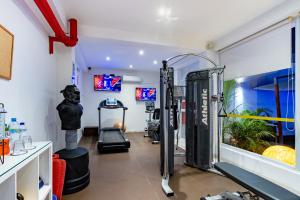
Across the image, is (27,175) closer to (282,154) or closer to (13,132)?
(13,132)

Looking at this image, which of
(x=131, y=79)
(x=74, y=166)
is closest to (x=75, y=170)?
(x=74, y=166)

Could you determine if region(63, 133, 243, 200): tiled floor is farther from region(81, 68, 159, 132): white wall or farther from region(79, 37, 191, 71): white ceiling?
region(81, 68, 159, 132): white wall

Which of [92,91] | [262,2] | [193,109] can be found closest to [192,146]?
[193,109]

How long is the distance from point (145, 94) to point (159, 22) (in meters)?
5.02

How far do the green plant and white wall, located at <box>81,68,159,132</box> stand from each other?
4.79 m

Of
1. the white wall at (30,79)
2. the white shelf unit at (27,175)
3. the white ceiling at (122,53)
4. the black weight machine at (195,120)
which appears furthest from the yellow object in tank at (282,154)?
the white wall at (30,79)

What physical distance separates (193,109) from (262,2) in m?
2.18

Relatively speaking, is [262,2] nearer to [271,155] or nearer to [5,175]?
[271,155]

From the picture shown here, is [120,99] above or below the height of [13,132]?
above

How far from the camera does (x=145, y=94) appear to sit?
320 inches

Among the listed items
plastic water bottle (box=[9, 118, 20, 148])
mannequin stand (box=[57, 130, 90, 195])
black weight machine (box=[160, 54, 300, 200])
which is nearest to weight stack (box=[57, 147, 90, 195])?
mannequin stand (box=[57, 130, 90, 195])

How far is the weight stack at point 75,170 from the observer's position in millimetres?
2512

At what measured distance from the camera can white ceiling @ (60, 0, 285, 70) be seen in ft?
8.83

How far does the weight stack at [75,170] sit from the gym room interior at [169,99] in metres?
0.02
